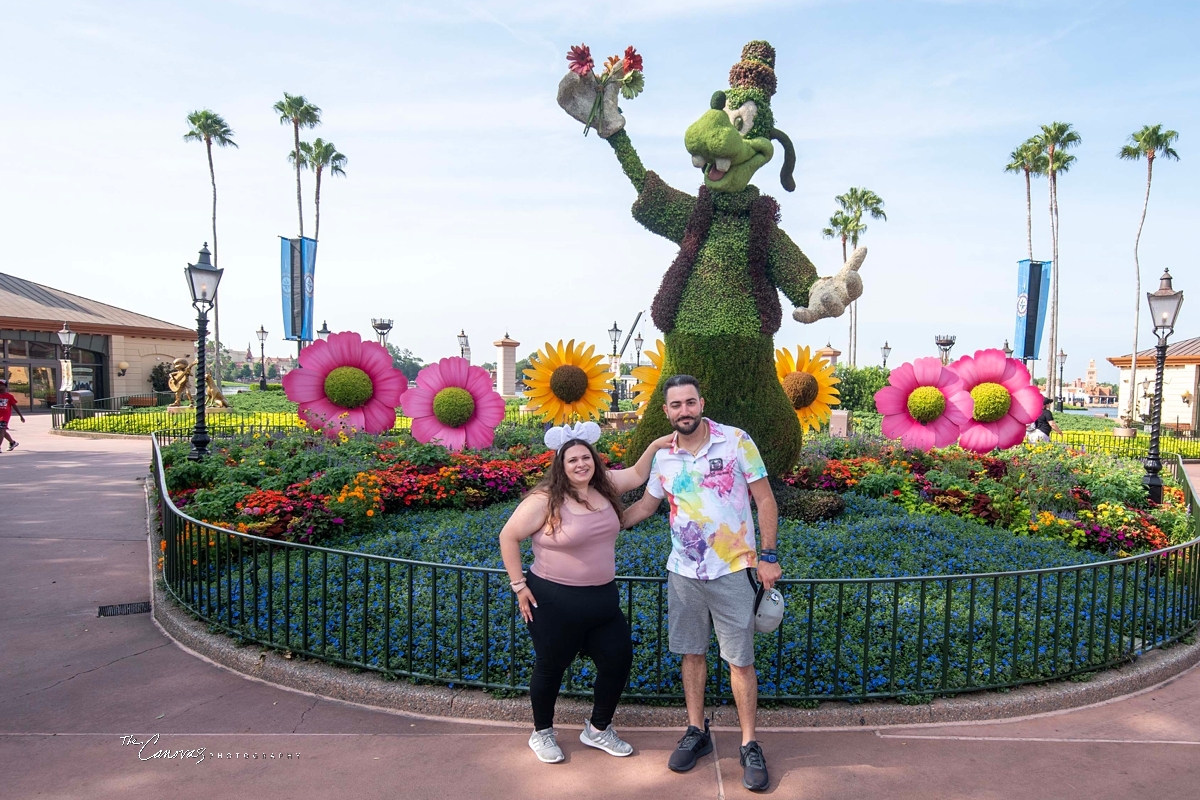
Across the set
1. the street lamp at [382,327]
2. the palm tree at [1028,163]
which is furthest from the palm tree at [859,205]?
the street lamp at [382,327]

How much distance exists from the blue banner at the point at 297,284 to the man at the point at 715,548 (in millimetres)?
21362

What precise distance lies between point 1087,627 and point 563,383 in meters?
5.67

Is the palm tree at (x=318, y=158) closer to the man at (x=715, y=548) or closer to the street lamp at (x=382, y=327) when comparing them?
the street lamp at (x=382, y=327)

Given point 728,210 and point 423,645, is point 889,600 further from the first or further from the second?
point 728,210

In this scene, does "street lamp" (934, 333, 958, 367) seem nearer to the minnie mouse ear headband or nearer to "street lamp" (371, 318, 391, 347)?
"street lamp" (371, 318, 391, 347)

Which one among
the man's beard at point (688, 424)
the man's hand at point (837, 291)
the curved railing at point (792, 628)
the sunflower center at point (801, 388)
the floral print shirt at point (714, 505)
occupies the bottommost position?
the curved railing at point (792, 628)

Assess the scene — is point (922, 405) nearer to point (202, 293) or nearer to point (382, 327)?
point (202, 293)

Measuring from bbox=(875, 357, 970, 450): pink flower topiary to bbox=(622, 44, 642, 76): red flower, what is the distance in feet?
12.9

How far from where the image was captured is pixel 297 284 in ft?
71.9

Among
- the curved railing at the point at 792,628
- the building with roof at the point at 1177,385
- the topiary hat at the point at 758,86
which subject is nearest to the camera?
the curved railing at the point at 792,628

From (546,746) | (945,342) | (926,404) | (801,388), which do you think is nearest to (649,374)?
(801,388)

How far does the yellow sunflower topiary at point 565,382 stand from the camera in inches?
342

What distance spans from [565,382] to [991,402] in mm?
4655

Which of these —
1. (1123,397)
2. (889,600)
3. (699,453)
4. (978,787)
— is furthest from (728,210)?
(1123,397)
